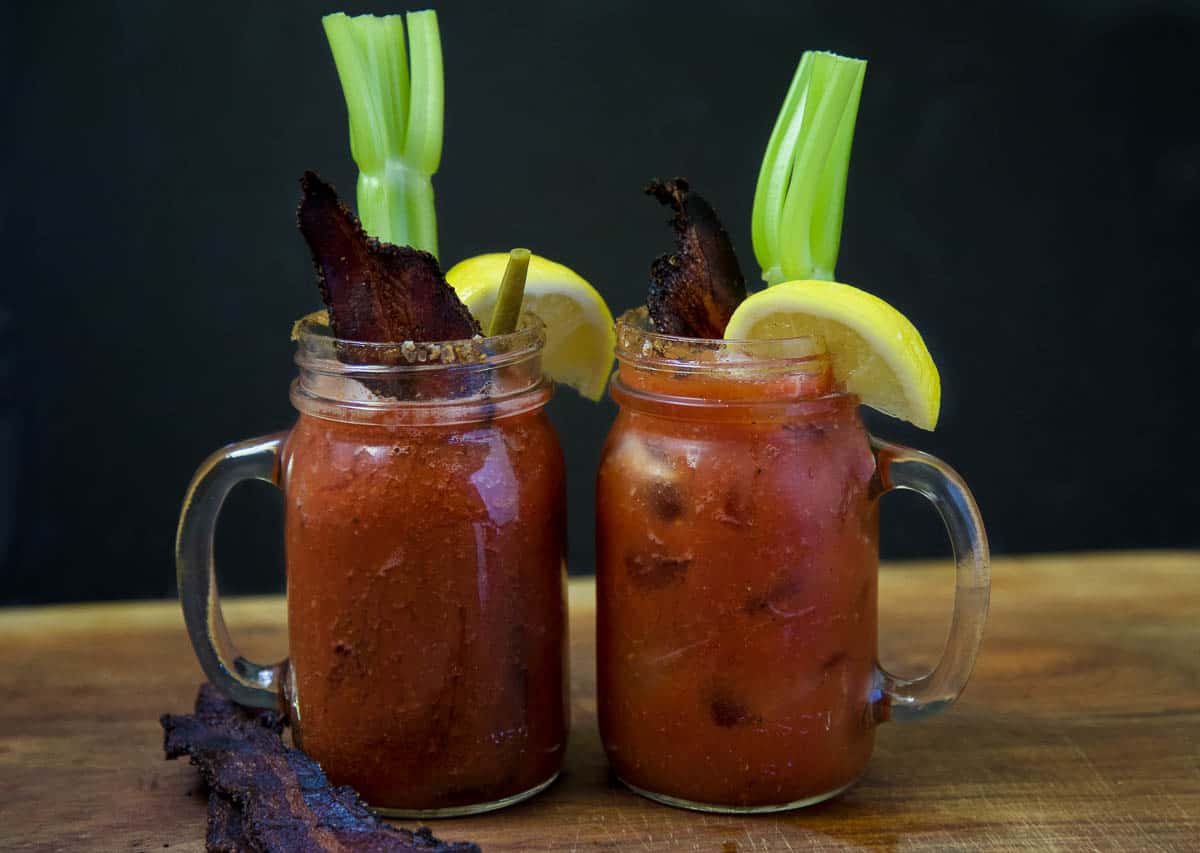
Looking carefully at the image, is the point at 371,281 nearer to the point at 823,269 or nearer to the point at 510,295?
the point at 510,295

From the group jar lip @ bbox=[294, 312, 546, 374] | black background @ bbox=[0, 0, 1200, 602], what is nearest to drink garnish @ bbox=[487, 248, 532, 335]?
jar lip @ bbox=[294, 312, 546, 374]

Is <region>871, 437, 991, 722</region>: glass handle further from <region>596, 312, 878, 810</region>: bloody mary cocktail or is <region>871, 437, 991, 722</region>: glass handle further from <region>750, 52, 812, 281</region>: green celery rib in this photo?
<region>750, 52, 812, 281</region>: green celery rib

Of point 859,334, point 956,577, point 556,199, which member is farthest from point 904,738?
point 556,199

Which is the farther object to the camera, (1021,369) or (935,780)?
(1021,369)

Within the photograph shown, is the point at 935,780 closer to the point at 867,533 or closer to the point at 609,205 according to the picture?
the point at 867,533

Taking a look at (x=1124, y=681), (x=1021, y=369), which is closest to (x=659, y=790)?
(x=1124, y=681)

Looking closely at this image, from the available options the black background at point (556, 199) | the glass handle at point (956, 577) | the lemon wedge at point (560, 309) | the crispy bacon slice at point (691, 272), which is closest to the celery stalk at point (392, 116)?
the lemon wedge at point (560, 309)
